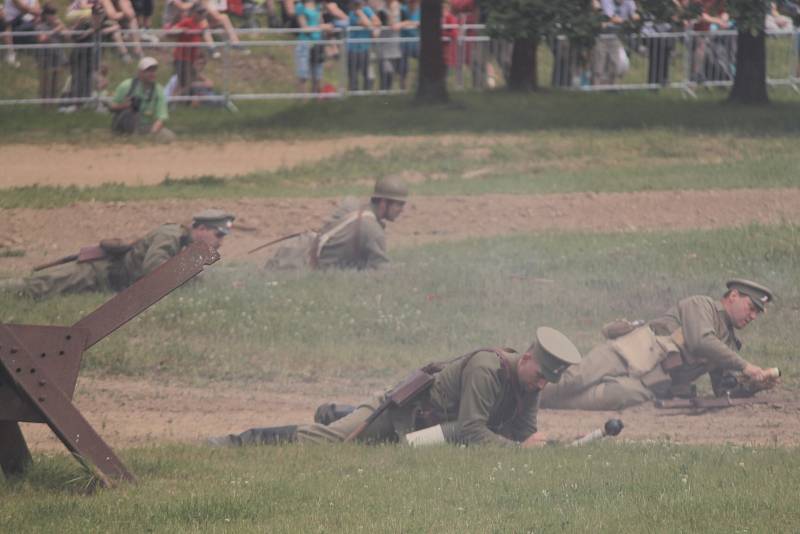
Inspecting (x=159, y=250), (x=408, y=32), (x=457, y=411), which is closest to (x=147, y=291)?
(x=457, y=411)

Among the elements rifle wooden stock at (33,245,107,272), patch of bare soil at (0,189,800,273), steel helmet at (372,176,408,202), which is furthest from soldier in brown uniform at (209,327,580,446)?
patch of bare soil at (0,189,800,273)

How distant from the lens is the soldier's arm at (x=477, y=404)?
985 cm

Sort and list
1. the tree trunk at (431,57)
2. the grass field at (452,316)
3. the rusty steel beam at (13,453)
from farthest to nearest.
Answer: the tree trunk at (431,57), the rusty steel beam at (13,453), the grass field at (452,316)

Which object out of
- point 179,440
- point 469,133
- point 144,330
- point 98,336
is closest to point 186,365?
point 144,330

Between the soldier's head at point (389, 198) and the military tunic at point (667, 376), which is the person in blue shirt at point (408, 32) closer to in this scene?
the soldier's head at point (389, 198)

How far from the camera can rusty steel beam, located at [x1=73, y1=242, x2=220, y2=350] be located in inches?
313

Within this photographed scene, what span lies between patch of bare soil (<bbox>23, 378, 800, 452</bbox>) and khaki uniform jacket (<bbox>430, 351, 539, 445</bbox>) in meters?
0.79

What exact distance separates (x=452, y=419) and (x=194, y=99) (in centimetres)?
1435

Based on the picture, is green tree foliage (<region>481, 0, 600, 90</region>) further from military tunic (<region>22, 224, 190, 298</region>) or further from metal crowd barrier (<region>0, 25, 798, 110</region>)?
military tunic (<region>22, 224, 190, 298</region>)

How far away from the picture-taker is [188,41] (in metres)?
Answer: 23.3

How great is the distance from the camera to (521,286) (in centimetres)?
1511

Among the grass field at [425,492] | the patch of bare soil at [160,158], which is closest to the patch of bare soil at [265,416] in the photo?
the grass field at [425,492]

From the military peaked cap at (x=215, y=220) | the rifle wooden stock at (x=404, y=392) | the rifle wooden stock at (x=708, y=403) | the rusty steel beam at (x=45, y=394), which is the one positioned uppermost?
the rusty steel beam at (x=45, y=394)

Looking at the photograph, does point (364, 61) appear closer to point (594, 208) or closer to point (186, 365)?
point (594, 208)
